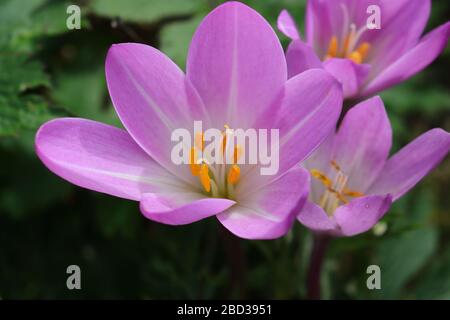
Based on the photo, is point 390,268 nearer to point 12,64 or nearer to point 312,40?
point 312,40

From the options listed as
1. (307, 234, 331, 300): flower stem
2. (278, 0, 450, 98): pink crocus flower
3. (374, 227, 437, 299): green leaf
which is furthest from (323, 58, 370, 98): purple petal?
(374, 227, 437, 299): green leaf

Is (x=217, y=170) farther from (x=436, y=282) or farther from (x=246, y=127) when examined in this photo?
(x=436, y=282)

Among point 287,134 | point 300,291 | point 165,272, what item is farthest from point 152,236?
point 287,134

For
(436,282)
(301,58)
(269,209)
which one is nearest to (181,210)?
(269,209)

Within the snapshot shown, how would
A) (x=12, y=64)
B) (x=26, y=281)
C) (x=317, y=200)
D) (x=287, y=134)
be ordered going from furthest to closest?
(x=26, y=281)
(x=12, y=64)
(x=317, y=200)
(x=287, y=134)

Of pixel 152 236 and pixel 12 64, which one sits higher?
pixel 12 64

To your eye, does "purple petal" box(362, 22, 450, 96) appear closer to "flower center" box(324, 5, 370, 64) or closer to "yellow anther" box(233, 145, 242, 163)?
"flower center" box(324, 5, 370, 64)

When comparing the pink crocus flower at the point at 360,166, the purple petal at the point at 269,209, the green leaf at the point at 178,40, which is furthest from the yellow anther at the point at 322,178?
the green leaf at the point at 178,40

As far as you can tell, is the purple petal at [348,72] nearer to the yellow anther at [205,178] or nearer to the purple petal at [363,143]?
the purple petal at [363,143]
